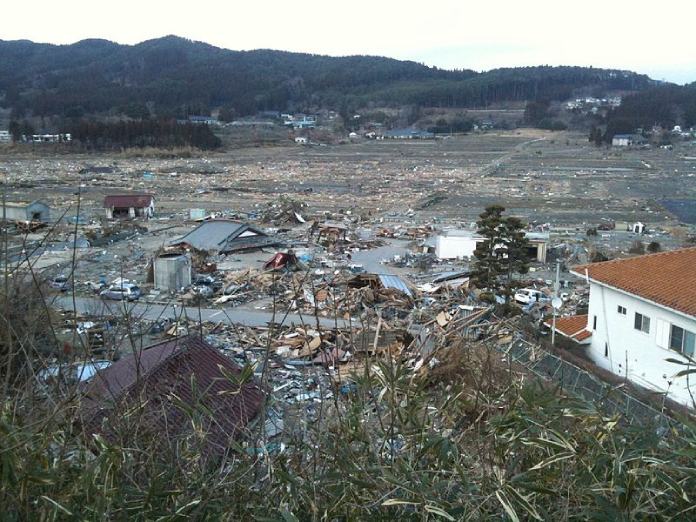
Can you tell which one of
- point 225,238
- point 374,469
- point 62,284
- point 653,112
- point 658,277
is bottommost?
point 225,238

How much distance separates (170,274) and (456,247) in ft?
17.3

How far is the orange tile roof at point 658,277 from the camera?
17.7ft

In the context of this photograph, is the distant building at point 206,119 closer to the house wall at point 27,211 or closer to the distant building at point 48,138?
the distant building at point 48,138

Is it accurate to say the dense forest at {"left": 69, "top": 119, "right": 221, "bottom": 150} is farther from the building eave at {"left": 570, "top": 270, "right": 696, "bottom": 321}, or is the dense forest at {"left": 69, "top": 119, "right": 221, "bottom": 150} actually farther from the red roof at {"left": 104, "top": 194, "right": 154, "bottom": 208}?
the building eave at {"left": 570, "top": 270, "right": 696, "bottom": 321}

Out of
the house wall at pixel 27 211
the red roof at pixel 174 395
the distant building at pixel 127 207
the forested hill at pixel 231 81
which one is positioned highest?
the forested hill at pixel 231 81

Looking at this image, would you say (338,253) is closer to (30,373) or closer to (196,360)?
(196,360)

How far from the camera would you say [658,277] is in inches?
231

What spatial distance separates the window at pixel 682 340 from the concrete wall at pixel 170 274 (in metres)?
6.45

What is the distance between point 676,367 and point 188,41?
108m

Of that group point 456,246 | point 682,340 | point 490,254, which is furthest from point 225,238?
point 682,340

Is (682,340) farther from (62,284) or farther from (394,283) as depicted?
(62,284)

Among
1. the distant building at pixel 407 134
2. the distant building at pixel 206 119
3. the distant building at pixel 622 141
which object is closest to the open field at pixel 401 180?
the distant building at pixel 622 141

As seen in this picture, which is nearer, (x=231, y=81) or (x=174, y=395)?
(x=174, y=395)

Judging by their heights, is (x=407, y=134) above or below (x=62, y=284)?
below
